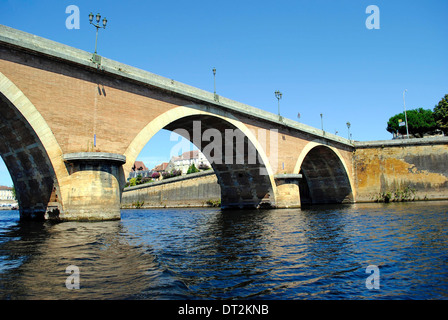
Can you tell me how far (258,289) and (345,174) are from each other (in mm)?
36288

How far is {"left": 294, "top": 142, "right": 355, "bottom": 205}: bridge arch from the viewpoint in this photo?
37.1 m

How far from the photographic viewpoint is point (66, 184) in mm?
14266

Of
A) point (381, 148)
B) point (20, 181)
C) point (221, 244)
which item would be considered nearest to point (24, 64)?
point (20, 181)

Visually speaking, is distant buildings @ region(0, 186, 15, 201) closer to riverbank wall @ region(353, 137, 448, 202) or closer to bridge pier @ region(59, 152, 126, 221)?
riverbank wall @ region(353, 137, 448, 202)

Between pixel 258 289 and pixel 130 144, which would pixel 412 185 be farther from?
pixel 258 289

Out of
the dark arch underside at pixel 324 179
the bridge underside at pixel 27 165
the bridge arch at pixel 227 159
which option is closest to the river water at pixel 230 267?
the bridge underside at pixel 27 165

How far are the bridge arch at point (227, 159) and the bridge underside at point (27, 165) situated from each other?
12.0 ft

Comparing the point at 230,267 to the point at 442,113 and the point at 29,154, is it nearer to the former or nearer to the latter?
the point at 29,154

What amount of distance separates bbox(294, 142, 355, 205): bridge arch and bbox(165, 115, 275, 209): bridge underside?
10323 mm

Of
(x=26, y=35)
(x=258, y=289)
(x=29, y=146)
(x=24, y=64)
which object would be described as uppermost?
(x=26, y=35)

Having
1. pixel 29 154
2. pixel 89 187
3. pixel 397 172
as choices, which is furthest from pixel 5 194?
pixel 397 172

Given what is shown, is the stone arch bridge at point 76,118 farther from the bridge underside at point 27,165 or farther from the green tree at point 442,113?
the green tree at point 442,113

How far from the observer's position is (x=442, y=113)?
161 ft

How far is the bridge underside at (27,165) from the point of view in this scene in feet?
45.1
